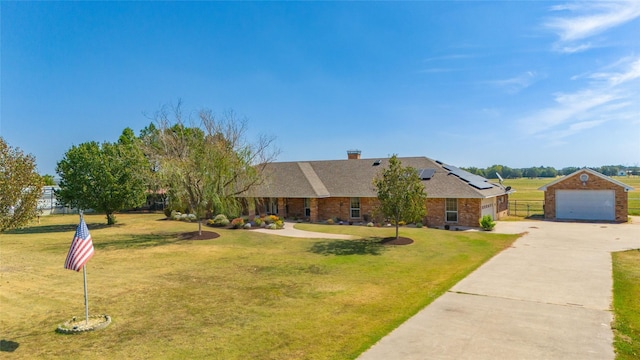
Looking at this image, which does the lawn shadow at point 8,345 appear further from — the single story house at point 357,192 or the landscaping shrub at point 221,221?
the landscaping shrub at point 221,221

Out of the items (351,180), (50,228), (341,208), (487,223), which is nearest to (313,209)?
(341,208)

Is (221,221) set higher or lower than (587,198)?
lower

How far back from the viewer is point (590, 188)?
91.3ft

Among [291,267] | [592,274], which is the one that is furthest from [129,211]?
[592,274]

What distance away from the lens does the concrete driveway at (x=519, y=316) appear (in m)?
6.82

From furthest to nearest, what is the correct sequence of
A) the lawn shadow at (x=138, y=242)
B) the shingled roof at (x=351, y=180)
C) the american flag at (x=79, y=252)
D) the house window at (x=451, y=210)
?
1. the shingled roof at (x=351, y=180)
2. the house window at (x=451, y=210)
3. the lawn shadow at (x=138, y=242)
4. the american flag at (x=79, y=252)

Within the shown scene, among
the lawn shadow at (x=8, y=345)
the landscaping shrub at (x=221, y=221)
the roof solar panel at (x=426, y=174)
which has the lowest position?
the lawn shadow at (x=8, y=345)

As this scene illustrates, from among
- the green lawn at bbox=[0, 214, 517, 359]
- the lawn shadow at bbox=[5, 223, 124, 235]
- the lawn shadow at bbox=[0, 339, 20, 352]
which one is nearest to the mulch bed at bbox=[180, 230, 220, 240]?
the green lawn at bbox=[0, 214, 517, 359]

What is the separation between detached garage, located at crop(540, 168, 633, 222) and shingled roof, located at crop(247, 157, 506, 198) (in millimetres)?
3901

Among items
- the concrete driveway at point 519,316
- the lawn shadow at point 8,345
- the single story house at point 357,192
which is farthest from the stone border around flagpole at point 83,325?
the single story house at point 357,192

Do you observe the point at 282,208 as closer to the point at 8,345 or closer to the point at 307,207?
the point at 307,207

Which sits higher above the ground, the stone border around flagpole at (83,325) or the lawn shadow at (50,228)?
the lawn shadow at (50,228)

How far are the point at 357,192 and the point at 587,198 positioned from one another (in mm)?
16643

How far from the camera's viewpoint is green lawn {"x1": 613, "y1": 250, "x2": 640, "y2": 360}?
6895 millimetres
